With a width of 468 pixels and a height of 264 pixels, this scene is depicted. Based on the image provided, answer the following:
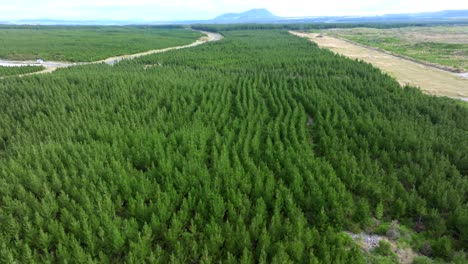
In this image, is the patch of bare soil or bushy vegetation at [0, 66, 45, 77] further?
bushy vegetation at [0, 66, 45, 77]

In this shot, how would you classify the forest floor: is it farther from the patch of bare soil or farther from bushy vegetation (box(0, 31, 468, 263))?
the patch of bare soil

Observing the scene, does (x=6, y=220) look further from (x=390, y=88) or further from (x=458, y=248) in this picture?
(x=390, y=88)

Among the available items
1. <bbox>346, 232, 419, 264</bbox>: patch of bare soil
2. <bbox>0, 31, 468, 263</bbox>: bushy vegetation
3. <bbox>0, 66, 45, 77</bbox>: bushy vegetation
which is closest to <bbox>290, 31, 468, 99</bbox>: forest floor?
<bbox>0, 31, 468, 263</bbox>: bushy vegetation

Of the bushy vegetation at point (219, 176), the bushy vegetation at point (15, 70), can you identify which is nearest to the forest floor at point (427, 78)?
the bushy vegetation at point (219, 176)

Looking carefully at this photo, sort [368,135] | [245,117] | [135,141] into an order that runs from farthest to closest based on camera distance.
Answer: [245,117], [368,135], [135,141]

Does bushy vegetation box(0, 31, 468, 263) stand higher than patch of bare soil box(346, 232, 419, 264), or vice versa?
Answer: bushy vegetation box(0, 31, 468, 263)

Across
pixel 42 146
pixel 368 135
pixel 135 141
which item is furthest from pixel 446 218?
pixel 42 146

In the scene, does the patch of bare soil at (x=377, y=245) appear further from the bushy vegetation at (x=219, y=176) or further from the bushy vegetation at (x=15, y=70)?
the bushy vegetation at (x=15, y=70)

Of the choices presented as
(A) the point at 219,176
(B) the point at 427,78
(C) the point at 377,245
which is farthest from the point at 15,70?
(B) the point at 427,78

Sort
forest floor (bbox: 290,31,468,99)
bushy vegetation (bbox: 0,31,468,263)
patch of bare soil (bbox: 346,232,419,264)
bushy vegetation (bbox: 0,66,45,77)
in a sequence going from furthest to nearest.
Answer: bushy vegetation (bbox: 0,66,45,77)
forest floor (bbox: 290,31,468,99)
patch of bare soil (bbox: 346,232,419,264)
bushy vegetation (bbox: 0,31,468,263)
